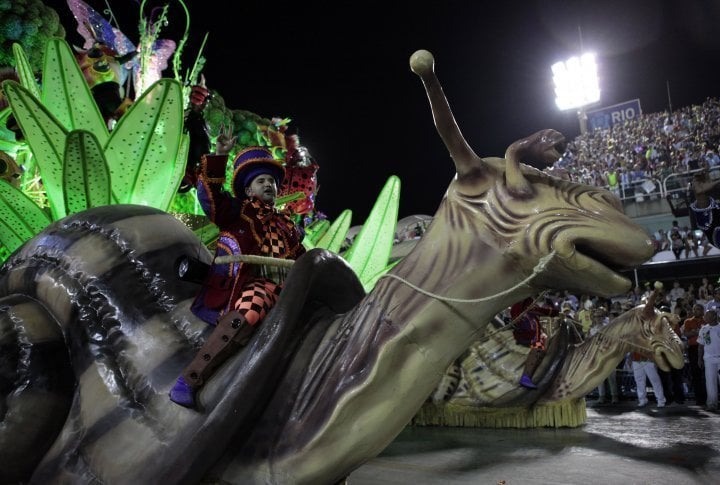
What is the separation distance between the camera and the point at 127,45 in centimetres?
651

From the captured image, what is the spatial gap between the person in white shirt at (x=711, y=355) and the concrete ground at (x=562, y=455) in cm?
84

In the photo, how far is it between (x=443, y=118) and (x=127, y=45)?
576 cm

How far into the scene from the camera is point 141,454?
211 centimetres

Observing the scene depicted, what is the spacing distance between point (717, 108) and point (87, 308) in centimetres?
2466

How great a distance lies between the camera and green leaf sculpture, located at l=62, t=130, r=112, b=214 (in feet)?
10.6

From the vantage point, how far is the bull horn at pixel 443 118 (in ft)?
6.20

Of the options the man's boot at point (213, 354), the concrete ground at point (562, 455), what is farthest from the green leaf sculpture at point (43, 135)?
the concrete ground at point (562, 455)

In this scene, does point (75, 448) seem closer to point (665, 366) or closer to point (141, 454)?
point (141, 454)

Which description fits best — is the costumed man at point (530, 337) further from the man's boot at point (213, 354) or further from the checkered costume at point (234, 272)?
the man's boot at point (213, 354)

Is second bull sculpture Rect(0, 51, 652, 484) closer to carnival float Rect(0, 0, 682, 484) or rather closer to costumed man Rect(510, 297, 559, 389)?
carnival float Rect(0, 0, 682, 484)

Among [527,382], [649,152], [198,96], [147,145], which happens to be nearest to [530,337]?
[527,382]

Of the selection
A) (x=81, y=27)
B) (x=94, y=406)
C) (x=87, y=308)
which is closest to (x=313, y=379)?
(x=94, y=406)

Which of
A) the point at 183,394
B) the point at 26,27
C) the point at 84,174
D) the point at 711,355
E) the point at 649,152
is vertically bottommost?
the point at 183,394

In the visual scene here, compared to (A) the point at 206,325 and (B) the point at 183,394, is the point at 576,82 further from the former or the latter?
(B) the point at 183,394
